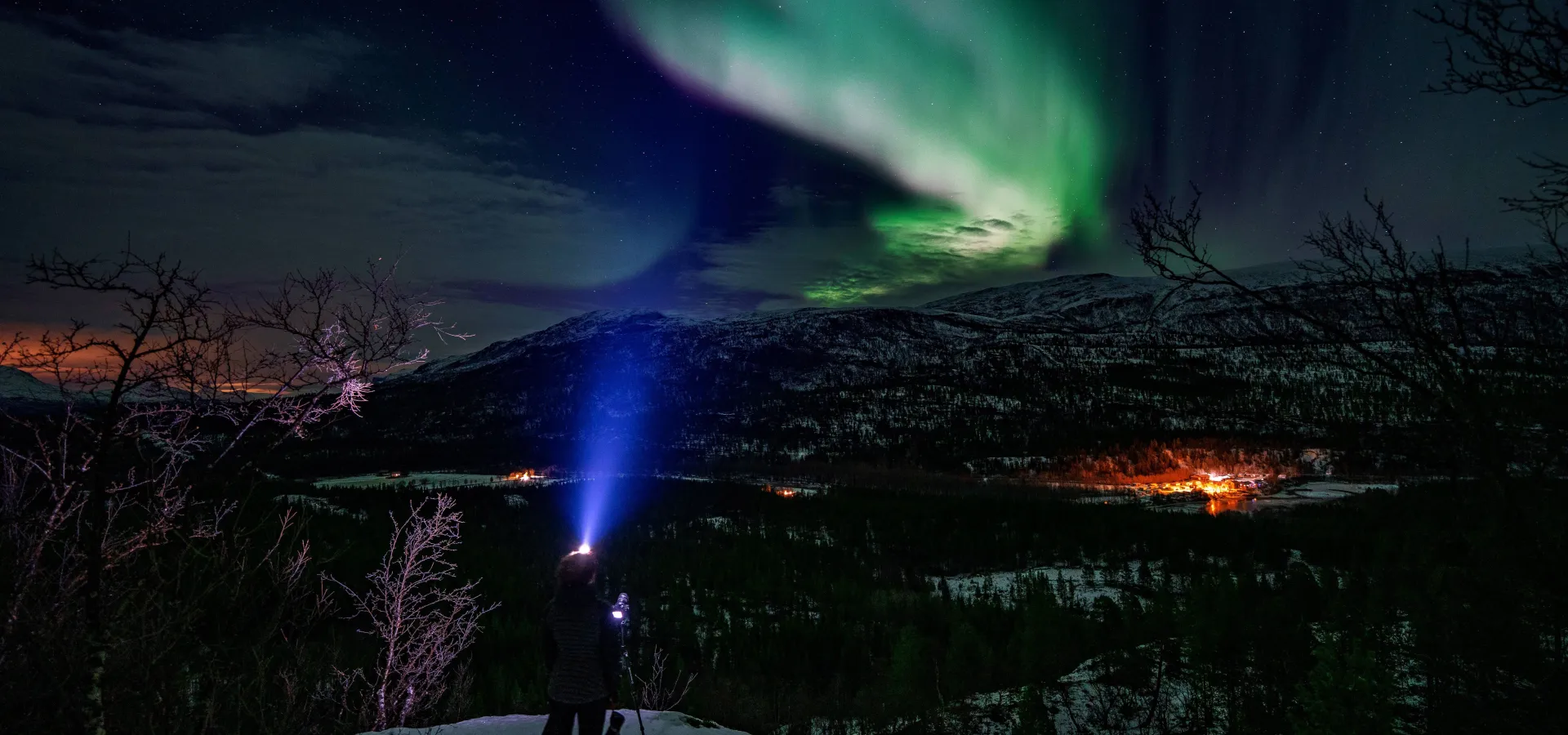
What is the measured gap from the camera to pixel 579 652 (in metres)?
5.66

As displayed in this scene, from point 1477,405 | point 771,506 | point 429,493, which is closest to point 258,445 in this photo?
point 1477,405

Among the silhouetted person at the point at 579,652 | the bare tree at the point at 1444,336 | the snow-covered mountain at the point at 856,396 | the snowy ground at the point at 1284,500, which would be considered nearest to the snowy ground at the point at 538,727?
the silhouetted person at the point at 579,652

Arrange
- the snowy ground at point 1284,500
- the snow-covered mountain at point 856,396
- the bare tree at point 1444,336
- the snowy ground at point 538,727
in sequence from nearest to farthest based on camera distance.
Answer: the bare tree at point 1444,336, the snowy ground at point 538,727, the snowy ground at point 1284,500, the snow-covered mountain at point 856,396

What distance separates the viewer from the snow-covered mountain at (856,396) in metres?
73.1

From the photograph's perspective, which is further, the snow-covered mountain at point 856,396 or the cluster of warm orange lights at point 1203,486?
the snow-covered mountain at point 856,396

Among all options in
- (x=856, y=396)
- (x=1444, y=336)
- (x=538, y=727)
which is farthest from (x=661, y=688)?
(x=856, y=396)

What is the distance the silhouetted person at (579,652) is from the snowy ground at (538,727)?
2.20m

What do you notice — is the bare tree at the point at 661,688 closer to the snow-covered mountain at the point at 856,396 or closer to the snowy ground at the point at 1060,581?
the snowy ground at the point at 1060,581

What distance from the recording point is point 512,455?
83.8 metres

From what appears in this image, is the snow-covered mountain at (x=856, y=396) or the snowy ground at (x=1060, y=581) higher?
the snow-covered mountain at (x=856, y=396)

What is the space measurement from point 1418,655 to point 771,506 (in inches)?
1510

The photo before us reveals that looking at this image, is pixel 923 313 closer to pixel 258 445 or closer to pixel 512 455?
pixel 512 455

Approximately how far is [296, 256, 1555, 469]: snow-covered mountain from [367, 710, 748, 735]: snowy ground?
34945mm

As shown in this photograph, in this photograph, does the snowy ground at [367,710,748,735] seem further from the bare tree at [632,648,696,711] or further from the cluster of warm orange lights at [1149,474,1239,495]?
the cluster of warm orange lights at [1149,474,1239,495]
